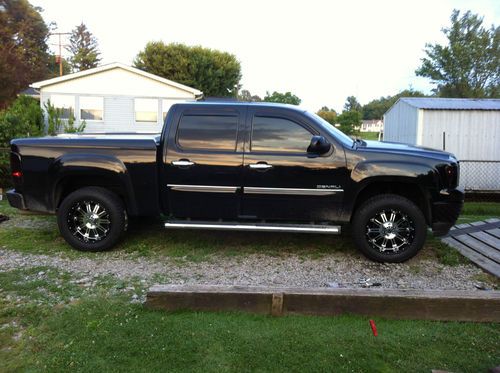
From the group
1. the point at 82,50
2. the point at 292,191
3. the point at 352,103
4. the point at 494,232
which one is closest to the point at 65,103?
the point at 292,191

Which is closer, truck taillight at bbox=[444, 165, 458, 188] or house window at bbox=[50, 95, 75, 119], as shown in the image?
truck taillight at bbox=[444, 165, 458, 188]

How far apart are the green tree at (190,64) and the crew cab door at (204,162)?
32989mm

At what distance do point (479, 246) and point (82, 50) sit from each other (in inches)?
→ 3069

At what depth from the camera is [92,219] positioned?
535cm

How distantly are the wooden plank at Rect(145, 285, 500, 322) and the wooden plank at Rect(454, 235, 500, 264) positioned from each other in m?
1.81

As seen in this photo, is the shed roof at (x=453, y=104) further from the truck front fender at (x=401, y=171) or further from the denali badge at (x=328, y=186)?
the denali badge at (x=328, y=186)

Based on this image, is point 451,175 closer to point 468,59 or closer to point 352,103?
point 468,59

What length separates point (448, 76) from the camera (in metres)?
33.8

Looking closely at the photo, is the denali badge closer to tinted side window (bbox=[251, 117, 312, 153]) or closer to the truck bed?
tinted side window (bbox=[251, 117, 312, 153])

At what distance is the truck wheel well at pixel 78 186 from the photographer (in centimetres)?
541

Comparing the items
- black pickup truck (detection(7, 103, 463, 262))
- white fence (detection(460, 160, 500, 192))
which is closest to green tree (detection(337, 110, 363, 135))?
white fence (detection(460, 160, 500, 192))

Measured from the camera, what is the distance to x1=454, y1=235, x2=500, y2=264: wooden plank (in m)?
5.15

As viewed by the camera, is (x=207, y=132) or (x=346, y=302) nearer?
(x=346, y=302)

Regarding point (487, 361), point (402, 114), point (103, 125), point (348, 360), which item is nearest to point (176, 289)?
point (348, 360)
